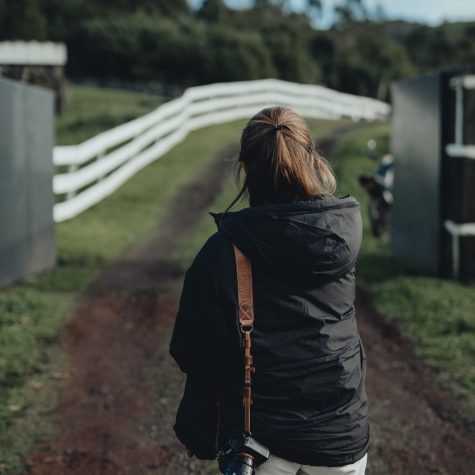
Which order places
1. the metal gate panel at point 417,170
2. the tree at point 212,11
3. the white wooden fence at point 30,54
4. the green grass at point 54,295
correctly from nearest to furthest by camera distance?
the green grass at point 54,295
the metal gate panel at point 417,170
the white wooden fence at point 30,54
the tree at point 212,11

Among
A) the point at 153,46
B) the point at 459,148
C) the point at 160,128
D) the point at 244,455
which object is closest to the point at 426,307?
the point at 459,148

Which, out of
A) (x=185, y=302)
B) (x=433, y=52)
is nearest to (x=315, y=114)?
(x=185, y=302)

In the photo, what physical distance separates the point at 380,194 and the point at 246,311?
29.2 ft

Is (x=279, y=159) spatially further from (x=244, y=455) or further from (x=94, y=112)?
(x=94, y=112)

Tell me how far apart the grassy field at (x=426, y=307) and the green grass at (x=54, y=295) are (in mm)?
1116

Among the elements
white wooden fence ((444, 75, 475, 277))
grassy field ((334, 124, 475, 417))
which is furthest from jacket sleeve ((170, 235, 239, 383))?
white wooden fence ((444, 75, 475, 277))

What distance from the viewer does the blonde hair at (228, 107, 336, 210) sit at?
2359 mm

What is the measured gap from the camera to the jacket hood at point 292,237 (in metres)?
2.33

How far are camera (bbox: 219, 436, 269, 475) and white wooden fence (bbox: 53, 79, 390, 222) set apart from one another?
8.74 m

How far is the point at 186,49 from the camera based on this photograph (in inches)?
1403

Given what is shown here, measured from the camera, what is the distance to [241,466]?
231cm

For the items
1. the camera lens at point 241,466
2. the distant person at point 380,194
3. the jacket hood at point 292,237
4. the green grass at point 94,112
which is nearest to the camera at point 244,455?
the camera lens at point 241,466

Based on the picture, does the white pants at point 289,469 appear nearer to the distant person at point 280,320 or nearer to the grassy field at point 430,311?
the distant person at point 280,320

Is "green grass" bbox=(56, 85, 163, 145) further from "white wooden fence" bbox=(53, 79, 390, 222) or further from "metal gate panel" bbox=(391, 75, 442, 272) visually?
"metal gate panel" bbox=(391, 75, 442, 272)
